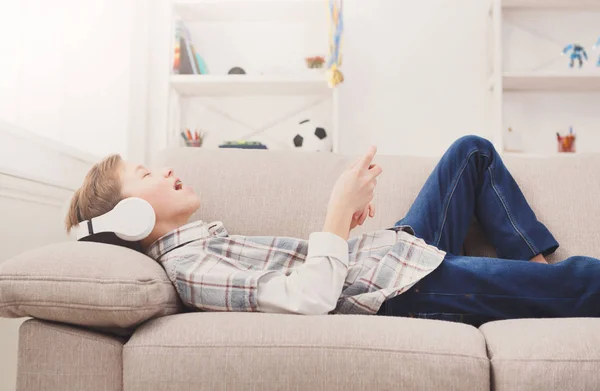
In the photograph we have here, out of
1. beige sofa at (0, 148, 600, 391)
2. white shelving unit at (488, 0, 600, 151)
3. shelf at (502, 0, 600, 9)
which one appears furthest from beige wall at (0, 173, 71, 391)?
shelf at (502, 0, 600, 9)

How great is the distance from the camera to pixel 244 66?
2.81m

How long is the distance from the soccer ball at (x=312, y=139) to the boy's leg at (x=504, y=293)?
138cm

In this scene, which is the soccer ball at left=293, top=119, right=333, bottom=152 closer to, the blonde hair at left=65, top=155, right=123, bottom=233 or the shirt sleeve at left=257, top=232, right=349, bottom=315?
the blonde hair at left=65, top=155, right=123, bottom=233

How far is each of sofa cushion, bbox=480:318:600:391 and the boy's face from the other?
719mm

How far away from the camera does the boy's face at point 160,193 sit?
1.38 m

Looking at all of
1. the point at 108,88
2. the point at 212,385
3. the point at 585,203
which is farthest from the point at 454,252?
the point at 108,88

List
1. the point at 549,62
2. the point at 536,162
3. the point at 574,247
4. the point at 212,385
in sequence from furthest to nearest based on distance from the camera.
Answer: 1. the point at 549,62
2. the point at 536,162
3. the point at 574,247
4. the point at 212,385

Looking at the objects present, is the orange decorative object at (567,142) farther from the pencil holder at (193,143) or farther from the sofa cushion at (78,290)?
the sofa cushion at (78,290)

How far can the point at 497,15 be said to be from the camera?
2578mm

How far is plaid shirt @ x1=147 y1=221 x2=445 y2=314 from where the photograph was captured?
1.14m

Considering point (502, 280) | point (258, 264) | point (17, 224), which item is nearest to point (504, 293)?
point (502, 280)

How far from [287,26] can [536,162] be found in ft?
4.91

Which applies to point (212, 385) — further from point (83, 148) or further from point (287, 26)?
point (287, 26)

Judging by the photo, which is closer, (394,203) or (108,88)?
(394,203)
